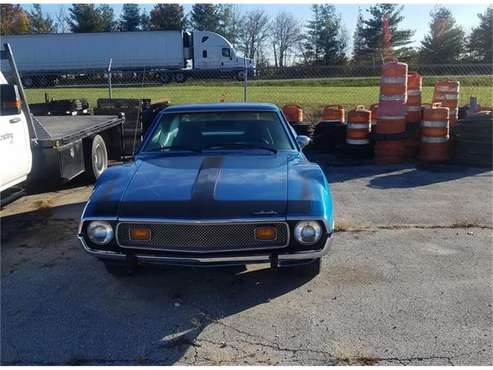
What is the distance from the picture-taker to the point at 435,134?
Result: 9.52m

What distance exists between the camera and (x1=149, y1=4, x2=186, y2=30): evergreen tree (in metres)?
62.1

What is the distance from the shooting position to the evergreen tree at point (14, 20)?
5341 centimetres

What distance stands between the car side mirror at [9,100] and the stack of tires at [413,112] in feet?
24.2

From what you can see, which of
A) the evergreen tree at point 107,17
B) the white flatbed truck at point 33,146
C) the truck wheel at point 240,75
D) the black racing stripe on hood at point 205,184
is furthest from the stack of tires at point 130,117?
the evergreen tree at point 107,17

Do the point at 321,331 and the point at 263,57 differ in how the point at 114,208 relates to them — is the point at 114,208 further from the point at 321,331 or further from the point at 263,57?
the point at 263,57

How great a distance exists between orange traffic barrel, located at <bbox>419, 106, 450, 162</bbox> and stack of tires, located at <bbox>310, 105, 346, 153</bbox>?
1.74 meters

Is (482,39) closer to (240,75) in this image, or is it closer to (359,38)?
(359,38)

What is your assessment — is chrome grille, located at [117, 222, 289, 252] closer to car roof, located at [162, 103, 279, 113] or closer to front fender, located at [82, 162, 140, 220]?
front fender, located at [82, 162, 140, 220]

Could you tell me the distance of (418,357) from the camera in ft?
10.4

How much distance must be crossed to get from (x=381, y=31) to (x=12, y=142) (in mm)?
59777

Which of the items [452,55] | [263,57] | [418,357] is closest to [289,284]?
[418,357]

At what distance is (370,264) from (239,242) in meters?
1.74

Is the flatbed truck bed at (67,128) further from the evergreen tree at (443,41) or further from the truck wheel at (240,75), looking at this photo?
the evergreen tree at (443,41)

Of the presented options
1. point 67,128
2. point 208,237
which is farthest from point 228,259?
point 67,128
